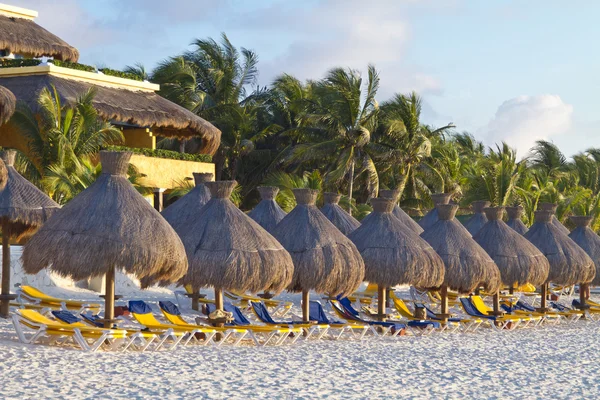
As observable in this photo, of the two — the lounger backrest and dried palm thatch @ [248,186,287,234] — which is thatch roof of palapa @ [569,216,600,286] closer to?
dried palm thatch @ [248,186,287,234]

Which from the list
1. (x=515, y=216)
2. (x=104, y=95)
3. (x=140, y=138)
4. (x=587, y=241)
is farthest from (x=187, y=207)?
(x=587, y=241)

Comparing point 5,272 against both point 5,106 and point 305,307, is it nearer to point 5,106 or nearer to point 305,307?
point 5,106

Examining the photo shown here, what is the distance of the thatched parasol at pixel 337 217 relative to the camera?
58.1 feet

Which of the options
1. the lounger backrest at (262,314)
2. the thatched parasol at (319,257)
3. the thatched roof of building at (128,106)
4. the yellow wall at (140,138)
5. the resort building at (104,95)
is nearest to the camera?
the lounger backrest at (262,314)

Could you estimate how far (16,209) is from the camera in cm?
1233

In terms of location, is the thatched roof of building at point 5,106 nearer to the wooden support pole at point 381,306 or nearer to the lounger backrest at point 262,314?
the lounger backrest at point 262,314

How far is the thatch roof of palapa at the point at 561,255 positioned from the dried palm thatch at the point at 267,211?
5846mm

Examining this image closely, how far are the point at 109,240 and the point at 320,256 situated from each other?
12.4ft

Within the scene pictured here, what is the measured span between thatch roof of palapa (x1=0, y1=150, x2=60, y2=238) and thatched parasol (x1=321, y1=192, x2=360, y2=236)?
6.54 m

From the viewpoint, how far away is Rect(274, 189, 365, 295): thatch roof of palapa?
1345 cm

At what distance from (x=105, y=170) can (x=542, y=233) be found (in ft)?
36.3

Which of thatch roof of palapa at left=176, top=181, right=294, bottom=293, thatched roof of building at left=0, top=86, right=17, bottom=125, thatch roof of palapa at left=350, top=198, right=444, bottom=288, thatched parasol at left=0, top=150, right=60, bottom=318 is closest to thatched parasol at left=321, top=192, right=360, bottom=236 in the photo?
thatch roof of palapa at left=350, top=198, right=444, bottom=288

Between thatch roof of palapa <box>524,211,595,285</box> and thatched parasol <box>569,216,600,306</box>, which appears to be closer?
thatch roof of palapa <box>524,211,595,285</box>

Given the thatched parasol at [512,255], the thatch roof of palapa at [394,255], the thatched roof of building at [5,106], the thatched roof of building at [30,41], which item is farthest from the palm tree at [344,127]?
the thatched roof of building at [5,106]
